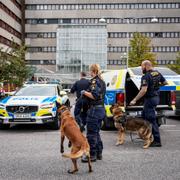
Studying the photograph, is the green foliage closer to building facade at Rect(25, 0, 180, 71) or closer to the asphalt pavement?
the asphalt pavement

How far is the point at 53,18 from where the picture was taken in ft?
273

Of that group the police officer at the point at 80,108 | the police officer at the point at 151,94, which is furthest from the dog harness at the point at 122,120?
the police officer at the point at 80,108

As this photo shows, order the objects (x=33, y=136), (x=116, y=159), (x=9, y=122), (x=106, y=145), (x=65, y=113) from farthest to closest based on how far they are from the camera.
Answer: (x=9, y=122) < (x=33, y=136) < (x=106, y=145) < (x=116, y=159) < (x=65, y=113)

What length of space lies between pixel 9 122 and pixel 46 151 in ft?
12.5

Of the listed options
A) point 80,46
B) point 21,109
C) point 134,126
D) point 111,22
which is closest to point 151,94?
point 134,126

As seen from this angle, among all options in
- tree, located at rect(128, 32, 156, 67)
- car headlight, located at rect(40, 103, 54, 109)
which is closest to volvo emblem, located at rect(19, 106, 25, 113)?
car headlight, located at rect(40, 103, 54, 109)

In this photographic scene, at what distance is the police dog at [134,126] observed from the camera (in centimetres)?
879

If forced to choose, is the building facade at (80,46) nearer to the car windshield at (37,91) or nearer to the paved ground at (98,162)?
the car windshield at (37,91)

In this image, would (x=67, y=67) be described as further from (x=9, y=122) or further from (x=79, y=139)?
(x=79, y=139)

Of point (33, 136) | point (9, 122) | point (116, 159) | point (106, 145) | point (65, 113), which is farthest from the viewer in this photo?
point (9, 122)

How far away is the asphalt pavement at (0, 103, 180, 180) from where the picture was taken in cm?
614

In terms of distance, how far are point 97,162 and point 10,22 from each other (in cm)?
6825

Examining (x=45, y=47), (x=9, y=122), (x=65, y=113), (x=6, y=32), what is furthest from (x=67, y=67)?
(x=65, y=113)

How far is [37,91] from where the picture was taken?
44.3 feet
